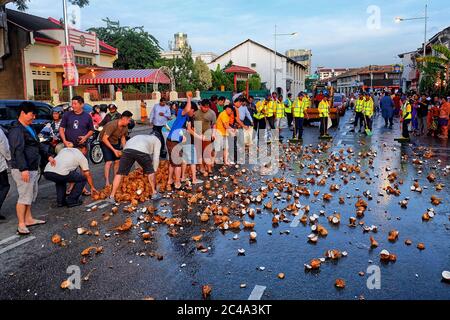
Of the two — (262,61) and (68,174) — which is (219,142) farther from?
(262,61)

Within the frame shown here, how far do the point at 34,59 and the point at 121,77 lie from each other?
236 inches

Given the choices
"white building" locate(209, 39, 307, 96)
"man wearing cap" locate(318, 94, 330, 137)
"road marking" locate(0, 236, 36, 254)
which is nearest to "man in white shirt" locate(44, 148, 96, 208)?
"road marking" locate(0, 236, 36, 254)

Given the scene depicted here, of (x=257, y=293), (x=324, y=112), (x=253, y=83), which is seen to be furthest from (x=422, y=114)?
(x=253, y=83)

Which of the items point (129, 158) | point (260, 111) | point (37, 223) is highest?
point (260, 111)

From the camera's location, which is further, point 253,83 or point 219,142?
point 253,83

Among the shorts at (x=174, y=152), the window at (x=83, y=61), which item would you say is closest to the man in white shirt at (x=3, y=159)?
the shorts at (x=174, y=152)

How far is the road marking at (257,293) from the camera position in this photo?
415cm

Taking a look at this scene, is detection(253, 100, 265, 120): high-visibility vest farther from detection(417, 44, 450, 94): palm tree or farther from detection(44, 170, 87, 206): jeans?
detection(417, 44, 450, 94): palm tree

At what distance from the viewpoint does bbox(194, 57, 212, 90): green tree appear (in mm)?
45897

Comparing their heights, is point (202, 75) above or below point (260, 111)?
above

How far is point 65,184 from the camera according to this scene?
7570 millimetres

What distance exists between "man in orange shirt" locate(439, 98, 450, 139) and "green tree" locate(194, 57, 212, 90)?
3112 centimetres

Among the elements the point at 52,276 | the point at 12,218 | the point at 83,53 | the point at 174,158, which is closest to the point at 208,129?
the point at 174,158
